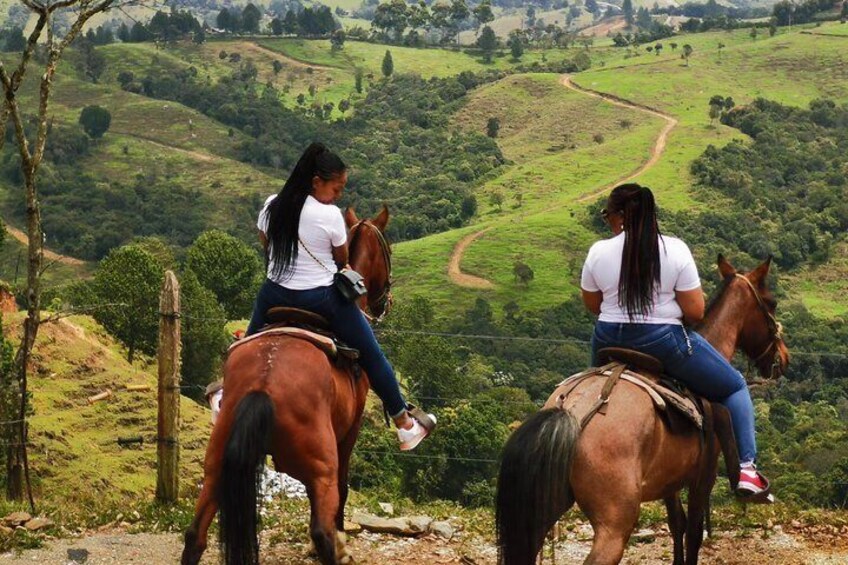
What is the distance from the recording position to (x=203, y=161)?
13288 centimetres

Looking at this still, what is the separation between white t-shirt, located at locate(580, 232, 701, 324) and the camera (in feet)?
25.3

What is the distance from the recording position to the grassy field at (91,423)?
2203 cm

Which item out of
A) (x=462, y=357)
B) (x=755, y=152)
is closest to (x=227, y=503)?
(x=462, y=357)

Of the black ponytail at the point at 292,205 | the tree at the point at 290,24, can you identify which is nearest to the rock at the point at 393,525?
the black ponytail at the point at 292,205

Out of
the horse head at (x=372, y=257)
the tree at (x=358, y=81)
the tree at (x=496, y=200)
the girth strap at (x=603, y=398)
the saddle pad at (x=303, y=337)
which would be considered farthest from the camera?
the tree at (x=358, y=81)

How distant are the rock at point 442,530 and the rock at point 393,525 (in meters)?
0.06

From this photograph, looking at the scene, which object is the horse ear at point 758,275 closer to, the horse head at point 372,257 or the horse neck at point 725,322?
the horse neck at point 725,322

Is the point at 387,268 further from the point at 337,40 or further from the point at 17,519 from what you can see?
the point at 337,40

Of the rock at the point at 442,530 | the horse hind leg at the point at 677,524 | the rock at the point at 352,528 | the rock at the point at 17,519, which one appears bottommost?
the rock at the point at 442,530

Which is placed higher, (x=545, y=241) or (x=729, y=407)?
(x=729, y=407)

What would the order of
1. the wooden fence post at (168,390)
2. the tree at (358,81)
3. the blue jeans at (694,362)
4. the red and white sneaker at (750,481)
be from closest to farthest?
1. the blue jeans at (694,362)
2. the red and white sneaker at (750,481)
3. the wooden fence post at (168,390)
4. the tree at (358,81)

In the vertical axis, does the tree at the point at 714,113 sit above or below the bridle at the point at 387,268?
below

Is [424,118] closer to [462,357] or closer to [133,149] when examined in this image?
[133,149]

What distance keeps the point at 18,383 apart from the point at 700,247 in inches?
3689
